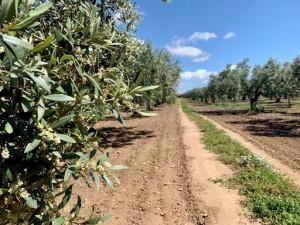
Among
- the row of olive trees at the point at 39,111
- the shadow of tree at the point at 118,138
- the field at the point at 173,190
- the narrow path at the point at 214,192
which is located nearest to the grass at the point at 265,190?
the field at the point at 173,190

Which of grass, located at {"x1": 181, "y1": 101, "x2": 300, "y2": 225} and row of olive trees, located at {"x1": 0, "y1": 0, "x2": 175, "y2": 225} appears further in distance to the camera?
grass, located at {"x1": 181, "y1": 101, "x2": 300, "y2": 225}

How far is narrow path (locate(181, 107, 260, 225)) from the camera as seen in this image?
594cm

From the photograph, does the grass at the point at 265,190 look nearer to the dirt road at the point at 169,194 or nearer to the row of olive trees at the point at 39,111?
the dirt road at the point at 169,194

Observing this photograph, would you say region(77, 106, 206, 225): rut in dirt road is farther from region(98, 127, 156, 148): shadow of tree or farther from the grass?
region(98, 127, 156, 148): shadow of tree

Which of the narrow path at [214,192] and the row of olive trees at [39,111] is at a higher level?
the row of olive trees at [39,111]

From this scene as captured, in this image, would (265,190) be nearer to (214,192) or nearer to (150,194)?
(214,192)

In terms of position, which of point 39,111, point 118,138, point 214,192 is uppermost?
point 39,111

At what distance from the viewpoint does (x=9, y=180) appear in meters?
2.06

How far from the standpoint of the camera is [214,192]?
7344 mm

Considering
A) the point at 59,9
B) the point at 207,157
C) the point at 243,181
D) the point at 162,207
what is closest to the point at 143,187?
the point at 162,207

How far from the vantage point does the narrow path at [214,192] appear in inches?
234

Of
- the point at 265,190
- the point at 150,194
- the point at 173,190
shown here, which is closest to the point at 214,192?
the point at 173,190

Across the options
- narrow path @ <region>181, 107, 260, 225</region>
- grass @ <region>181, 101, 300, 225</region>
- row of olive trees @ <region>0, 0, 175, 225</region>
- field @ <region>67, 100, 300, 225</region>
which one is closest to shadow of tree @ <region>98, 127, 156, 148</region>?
field @ <region>67, 100, 300, 225</region>

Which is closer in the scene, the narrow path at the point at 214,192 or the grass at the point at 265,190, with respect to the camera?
the grass at the point at 265,190
